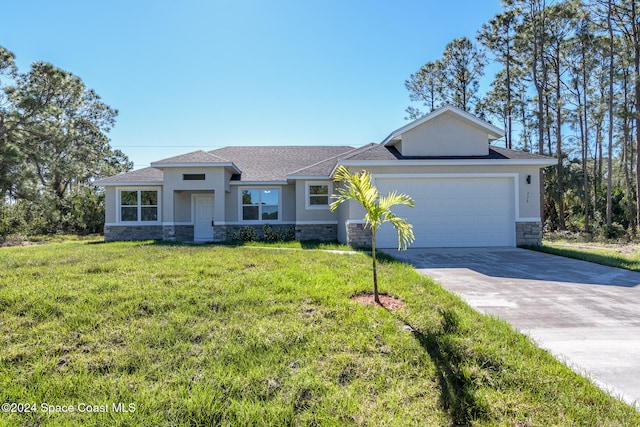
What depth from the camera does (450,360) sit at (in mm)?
3301

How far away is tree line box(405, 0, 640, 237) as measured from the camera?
17.6 metres

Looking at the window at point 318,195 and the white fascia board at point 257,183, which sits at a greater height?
the white fascia board at point 257,183

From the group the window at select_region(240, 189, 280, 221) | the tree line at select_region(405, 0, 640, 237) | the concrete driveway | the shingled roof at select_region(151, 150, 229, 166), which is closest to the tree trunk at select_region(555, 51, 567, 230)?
the tree line at select_region(405, 0, 640, 237)

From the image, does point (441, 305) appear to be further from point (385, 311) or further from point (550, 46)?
point (550, 46)

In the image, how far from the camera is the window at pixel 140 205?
645 inches

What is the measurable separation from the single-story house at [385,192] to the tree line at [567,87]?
404 inches

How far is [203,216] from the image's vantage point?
16.4 meters

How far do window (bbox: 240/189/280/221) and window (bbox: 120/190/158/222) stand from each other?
461 cm

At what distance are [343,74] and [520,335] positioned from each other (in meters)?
13.9

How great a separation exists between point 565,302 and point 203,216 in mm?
14888

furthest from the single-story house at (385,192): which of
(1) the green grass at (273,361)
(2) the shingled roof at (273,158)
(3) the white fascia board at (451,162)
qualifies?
(1) the green grass at (273,361)

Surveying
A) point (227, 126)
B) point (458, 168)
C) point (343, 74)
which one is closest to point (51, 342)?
point (458, 168)

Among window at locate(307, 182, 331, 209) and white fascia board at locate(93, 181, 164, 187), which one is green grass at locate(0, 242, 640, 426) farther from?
white fascia board at locate(93, 181, 164, 187)

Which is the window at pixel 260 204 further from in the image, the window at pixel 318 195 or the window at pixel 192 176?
the window at pixel 192 176
